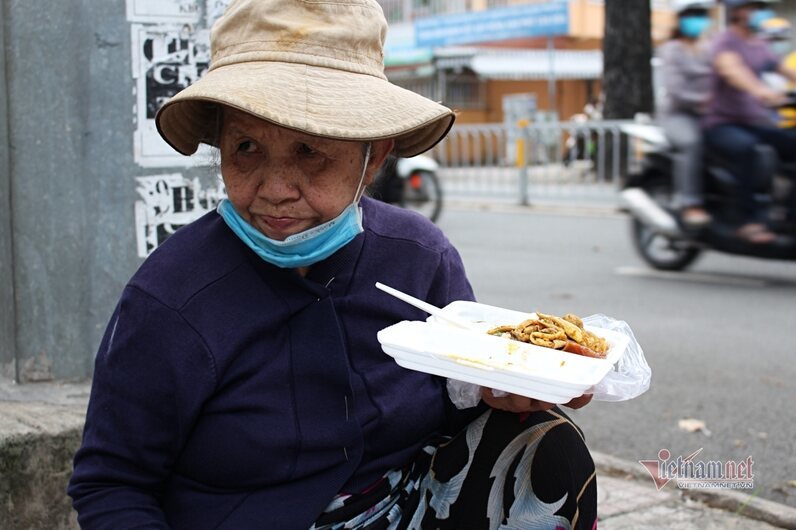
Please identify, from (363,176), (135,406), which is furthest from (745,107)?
(135,406)

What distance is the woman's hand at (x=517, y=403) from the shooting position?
1790 millimetres

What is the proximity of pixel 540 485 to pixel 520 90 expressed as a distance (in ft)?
99.1

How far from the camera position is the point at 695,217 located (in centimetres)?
732

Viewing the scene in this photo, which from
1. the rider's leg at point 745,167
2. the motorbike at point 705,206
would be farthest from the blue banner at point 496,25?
the rider's leg at point 745,167

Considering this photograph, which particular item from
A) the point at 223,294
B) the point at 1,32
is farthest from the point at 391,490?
the point at 1,32

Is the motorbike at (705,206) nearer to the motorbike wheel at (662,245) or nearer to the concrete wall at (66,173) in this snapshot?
the motorbike wheel at (662,245)

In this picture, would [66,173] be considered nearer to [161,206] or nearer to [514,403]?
[161,206]

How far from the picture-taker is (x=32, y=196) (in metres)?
2.70

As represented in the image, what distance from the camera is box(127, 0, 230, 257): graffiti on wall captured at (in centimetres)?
275

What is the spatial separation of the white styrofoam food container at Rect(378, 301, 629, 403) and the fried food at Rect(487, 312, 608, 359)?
3cm

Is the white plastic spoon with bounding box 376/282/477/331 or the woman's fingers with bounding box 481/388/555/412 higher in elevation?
the white plastic spoon with bounding box 376/282/477/331

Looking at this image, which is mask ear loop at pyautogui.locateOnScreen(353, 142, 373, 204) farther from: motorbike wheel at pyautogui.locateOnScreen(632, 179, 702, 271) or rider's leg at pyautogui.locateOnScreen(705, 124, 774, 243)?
motorbike wheel at pyautogui.locateOnScreen(632, 179, 702, 271)

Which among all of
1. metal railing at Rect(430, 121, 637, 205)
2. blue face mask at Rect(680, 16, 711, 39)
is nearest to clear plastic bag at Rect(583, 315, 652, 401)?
blue face mask at Rect(680, 16, 711, 39)

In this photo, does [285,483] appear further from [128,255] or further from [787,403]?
A: [787,403]
